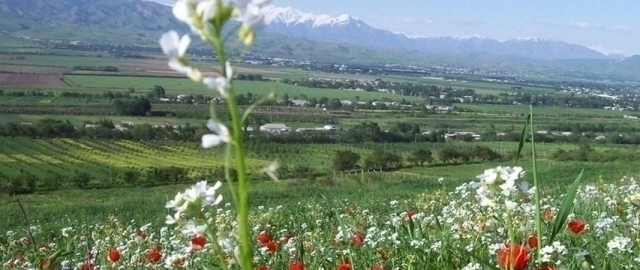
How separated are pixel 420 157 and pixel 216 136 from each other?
58190mm

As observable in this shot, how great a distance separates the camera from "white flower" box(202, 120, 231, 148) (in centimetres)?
87

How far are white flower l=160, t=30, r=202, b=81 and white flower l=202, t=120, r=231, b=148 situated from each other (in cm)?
7

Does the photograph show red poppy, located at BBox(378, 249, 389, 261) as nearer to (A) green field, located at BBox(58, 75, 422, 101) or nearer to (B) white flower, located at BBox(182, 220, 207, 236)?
(B) white flower, located at BBox(182, 220, 207, 236)

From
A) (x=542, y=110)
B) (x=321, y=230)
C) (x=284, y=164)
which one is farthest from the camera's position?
(x=542, y=110)

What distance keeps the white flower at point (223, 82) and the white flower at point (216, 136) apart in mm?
37

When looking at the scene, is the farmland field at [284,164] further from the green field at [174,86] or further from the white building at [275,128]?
the white building at [275,128]

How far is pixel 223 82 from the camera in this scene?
2.73 ft

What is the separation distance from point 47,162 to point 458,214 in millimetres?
63322

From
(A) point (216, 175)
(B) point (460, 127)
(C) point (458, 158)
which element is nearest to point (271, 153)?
(A) point (216, 175)

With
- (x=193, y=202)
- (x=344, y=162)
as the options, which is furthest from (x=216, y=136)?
(x=344, y=162)

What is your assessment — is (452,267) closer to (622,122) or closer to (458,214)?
(458,214)

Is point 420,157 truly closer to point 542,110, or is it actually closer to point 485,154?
point 485,154

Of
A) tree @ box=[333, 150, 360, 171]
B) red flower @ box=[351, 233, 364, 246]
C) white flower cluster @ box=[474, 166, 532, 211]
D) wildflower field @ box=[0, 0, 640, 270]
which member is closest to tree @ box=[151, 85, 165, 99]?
tree @ box=[333, 150, 360, 171]

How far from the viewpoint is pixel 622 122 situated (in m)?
100
